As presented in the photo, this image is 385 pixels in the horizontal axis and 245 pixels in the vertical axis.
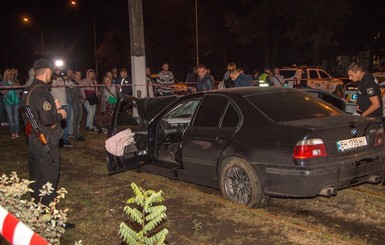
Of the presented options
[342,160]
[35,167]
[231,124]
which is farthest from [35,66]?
[342,160]

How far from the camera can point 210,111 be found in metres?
5.98

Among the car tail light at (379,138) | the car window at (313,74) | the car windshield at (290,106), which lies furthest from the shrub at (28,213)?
the car window at (313,74)

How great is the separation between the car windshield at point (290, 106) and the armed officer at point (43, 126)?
2.47 metres

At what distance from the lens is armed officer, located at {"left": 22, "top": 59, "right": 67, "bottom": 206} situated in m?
4.67

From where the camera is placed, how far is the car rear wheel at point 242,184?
524cm

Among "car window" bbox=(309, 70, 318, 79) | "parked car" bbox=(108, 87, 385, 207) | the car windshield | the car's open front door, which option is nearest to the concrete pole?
the car's open front door

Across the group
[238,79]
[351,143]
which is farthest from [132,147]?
[238,79]

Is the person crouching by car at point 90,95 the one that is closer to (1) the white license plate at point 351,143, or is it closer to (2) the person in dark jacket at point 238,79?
(2) the person in dark jacket at point 238,79

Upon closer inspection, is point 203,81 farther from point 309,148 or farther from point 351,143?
point 309,148

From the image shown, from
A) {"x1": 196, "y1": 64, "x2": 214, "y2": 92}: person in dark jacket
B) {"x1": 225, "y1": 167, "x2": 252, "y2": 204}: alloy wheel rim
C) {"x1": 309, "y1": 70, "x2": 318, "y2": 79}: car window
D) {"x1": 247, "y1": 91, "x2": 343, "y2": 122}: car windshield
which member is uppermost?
{"x1": 309, "y1": 70, "x2": 318, "y2": 79}: car window

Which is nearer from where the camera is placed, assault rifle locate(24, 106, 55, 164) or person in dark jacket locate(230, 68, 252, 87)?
assault rifle locate(24, 106, 55, 164)

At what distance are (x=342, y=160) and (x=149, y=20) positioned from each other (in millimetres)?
47765

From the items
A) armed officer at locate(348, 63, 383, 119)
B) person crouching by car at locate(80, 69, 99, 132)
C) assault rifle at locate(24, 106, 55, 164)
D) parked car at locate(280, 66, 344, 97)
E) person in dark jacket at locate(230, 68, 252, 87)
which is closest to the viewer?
assault rifle at locate(24, 106, 55, 164)

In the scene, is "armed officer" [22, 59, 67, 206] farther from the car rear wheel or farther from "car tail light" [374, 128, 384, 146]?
"car tail light" [374, 128, 384, 146]
